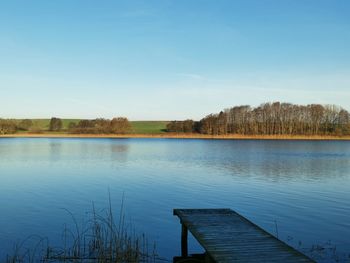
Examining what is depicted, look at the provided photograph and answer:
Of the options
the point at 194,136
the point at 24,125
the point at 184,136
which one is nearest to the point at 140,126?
the point at 184,136

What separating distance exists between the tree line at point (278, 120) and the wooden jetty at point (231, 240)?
107 metres

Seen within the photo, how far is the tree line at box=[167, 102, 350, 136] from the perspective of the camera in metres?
115

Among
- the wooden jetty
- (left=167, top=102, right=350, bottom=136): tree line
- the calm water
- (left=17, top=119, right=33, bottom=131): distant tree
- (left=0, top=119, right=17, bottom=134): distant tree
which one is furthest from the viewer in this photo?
(left=17, top=119, right=33, bottom=131): distant tree

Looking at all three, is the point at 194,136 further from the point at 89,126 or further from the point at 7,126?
the point at 7,126

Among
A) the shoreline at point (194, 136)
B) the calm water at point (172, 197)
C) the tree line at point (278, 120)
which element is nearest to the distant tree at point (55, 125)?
the shoreline at point (194, 136)

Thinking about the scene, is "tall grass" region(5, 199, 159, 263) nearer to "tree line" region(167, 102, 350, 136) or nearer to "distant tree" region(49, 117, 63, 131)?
"tree line" region(167, 102, 350, 136)

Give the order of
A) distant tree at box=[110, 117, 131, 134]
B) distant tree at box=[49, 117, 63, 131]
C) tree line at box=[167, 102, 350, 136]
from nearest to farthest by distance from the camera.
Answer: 1. tree line at box=[167, 102, 350, 136]
2. distant tree at box=[110, 117, 131, 134]
3. distant tree at box=[49, 117, 63, 131]

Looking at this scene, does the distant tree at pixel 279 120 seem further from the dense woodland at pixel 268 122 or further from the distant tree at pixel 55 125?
the distant tree at pixel 55 125

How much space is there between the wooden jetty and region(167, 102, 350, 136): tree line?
107 metres

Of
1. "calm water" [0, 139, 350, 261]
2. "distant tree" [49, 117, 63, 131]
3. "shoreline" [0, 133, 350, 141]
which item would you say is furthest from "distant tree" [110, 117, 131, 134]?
"calm water" [0, 139, 350, 261]

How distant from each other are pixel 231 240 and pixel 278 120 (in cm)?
11361

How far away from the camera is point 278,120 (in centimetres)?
11750

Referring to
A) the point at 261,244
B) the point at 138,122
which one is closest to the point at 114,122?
the point at 138,122

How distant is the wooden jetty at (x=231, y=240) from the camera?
713cm
